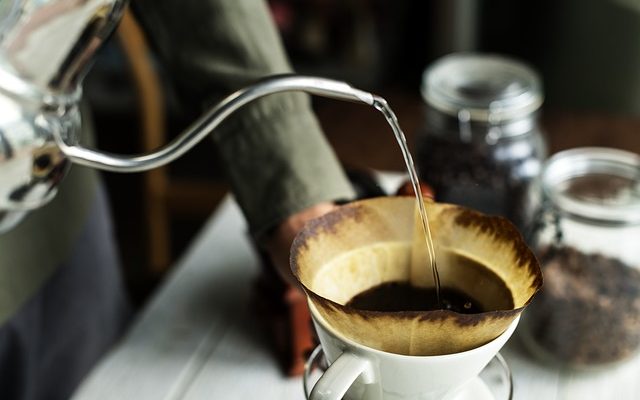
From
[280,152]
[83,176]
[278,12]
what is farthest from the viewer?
[278,12]

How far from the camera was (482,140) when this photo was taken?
75 centimetres

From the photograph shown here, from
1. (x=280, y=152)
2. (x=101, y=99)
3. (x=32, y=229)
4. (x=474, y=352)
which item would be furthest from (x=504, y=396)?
(x=101, y=99)

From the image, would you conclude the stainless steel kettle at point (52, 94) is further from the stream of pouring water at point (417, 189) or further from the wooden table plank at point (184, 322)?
the wooden table plank at point (184, 322)

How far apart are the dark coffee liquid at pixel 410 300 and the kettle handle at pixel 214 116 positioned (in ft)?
0.36

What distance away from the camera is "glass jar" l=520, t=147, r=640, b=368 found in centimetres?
60

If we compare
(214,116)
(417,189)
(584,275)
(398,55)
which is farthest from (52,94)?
Result: (398,55)

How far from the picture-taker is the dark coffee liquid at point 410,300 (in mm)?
450

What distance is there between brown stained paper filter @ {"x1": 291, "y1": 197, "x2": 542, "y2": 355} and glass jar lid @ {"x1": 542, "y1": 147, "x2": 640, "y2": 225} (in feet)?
0.63

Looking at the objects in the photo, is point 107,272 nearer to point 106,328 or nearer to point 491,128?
point 106,328

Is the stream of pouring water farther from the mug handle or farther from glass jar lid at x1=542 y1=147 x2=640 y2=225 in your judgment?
glass jar lid at x1=542 y1=147 x2=640 y2=225

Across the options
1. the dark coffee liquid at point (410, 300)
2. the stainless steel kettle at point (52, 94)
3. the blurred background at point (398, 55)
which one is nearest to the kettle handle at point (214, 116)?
the stainless steel kettle at point (52, 94)

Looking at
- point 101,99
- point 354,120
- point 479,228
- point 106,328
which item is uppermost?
point 479,228

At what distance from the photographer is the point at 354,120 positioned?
129cm

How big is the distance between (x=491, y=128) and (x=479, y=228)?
12.4 inches
